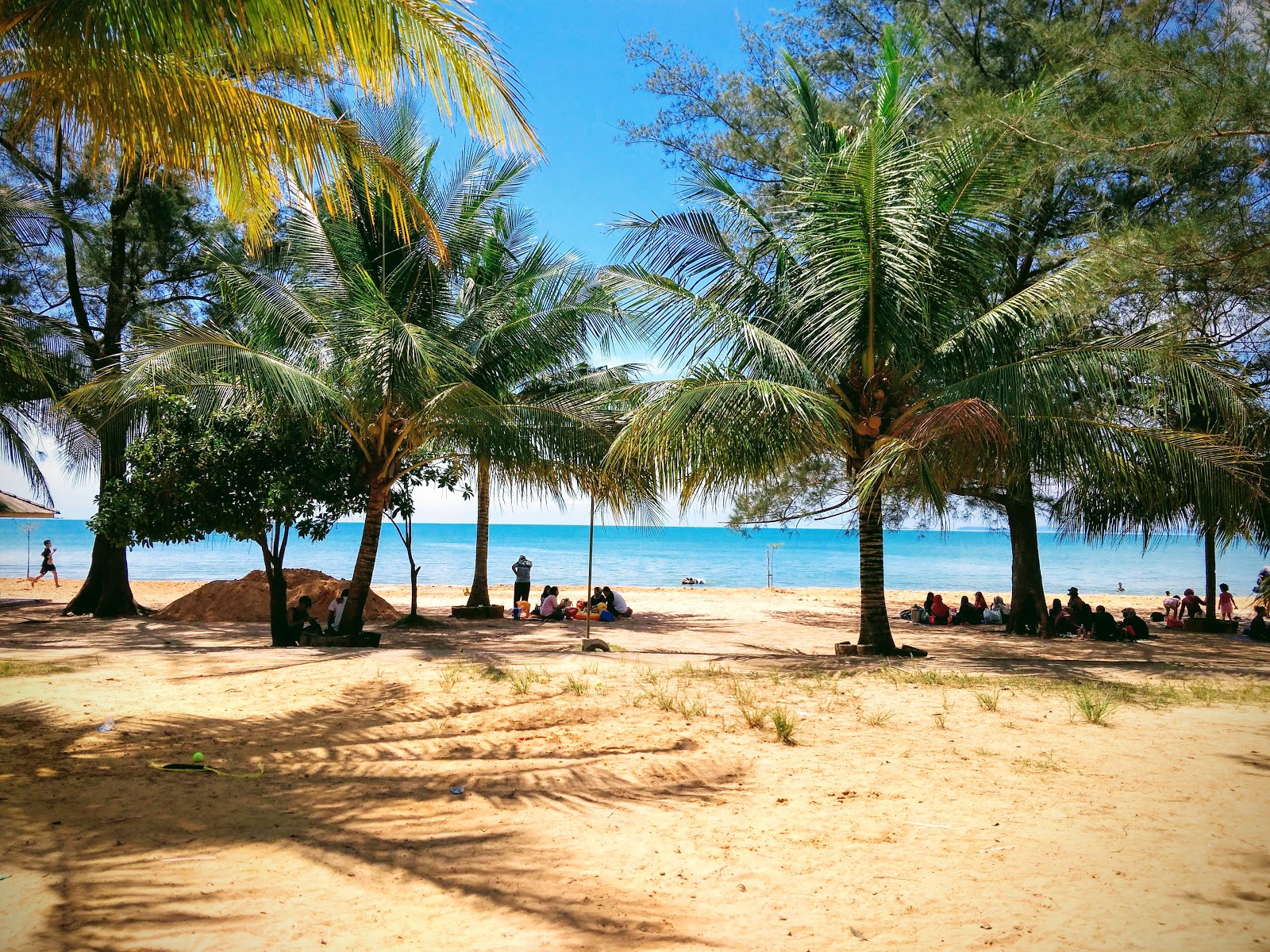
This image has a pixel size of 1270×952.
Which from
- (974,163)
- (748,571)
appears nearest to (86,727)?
(974,163)

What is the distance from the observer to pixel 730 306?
11.5 meters

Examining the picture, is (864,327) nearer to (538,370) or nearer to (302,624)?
(538,370)

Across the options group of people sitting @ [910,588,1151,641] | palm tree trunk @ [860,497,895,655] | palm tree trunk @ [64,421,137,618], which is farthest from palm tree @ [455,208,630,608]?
group of people sitting @ [910,588,1151,641]

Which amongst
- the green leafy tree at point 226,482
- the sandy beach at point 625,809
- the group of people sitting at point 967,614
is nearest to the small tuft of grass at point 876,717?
the sandy beach at point 625,809

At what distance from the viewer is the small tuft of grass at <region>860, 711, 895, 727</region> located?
21.7 feet

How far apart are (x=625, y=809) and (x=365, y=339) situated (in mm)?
7879

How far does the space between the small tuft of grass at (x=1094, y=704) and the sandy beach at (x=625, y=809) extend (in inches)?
2.1

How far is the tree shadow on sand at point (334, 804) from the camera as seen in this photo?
11.1ft

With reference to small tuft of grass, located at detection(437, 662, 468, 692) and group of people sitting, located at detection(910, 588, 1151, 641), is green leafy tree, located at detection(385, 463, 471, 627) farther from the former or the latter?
group of people sitting, located at detection(910, 588, 1151, 641)

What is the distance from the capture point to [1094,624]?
1469cm

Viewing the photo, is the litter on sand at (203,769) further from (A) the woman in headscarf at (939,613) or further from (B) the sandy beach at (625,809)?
(A) the woman in headscarf at (939,613)

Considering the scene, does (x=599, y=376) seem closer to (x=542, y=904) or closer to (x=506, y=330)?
(x=506, y=330)

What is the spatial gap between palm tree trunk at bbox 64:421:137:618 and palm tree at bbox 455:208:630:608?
6.91m

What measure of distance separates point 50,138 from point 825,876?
14366 mm
